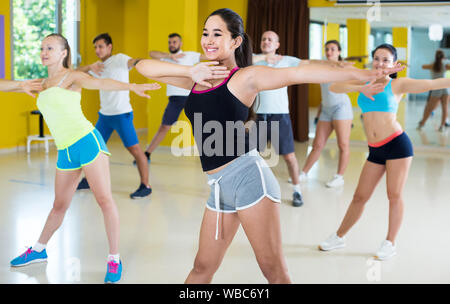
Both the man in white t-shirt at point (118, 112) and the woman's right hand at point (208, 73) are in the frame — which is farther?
the man in white t-shirt at point (118, 112)

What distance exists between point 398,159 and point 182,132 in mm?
5265

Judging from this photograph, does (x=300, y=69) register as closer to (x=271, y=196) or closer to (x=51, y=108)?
(x=271, y=196)

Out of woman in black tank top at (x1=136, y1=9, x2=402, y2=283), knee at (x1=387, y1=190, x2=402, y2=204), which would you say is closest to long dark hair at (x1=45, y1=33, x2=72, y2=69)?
woman in black tank top at (x1=136, y1=9, x2=402, y2=283)

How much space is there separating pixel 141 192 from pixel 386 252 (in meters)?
2.60

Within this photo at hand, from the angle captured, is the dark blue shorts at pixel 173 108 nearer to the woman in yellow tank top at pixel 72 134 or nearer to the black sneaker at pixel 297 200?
the black sneaker at pixel 297 200

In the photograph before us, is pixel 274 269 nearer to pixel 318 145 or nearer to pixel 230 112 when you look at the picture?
pixel 230 112

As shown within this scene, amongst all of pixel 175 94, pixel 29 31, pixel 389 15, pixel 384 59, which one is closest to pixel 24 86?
pixel 384 59

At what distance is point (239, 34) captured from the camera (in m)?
2.09

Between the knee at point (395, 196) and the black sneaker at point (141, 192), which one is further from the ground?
the knee at point (395, 196)

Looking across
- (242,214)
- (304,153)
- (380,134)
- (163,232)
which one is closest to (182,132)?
(304,153)

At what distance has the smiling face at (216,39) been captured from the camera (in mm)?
2039

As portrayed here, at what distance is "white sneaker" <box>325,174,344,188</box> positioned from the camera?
5.91m

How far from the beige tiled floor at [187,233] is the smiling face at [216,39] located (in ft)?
5.23

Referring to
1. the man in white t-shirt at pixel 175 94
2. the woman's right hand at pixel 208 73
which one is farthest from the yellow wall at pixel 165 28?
the woman's right hand at pixel 208 73
